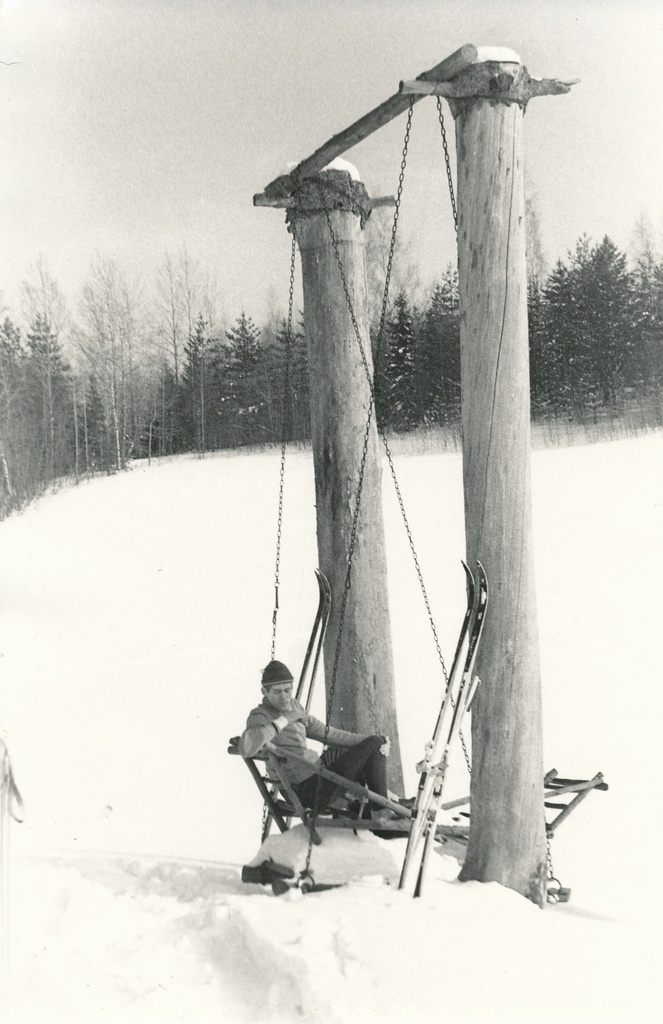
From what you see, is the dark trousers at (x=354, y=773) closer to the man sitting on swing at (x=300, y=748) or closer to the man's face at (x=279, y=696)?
the man sitting on swing at (x=300, y=748)

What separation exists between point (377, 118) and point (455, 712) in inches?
98.6

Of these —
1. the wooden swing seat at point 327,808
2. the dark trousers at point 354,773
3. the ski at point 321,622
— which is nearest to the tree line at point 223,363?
the ski at point 321,622

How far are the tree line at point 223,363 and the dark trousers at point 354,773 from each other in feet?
41.7

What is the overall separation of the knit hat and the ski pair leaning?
88 cm

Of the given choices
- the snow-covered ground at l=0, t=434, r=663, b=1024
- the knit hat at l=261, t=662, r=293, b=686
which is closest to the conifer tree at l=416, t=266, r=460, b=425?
the snow-covered ground at l=0, t=434, r=663, b=1024

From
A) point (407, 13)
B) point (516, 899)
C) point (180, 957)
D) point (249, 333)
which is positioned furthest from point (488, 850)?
point (249, 333)

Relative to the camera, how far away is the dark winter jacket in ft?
14.4

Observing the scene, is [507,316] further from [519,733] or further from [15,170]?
[15,170]

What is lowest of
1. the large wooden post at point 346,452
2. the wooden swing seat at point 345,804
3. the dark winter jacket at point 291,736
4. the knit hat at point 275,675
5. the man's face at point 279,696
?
the wooden swing seat at point 345,804

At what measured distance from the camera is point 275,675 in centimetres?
457

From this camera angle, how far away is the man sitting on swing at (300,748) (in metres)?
4.42

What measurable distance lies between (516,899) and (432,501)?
12514mm

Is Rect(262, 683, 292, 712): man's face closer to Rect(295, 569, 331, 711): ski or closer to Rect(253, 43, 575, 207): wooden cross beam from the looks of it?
Rect(295, 569, 331, 711): ski

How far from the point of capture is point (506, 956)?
3.29 m
